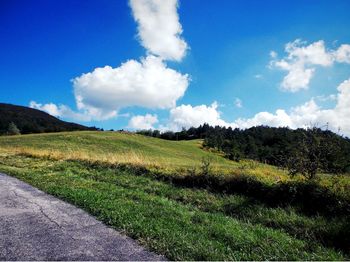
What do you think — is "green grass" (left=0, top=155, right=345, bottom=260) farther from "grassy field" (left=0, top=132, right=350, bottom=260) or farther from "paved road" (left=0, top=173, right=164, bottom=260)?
"paved road" (left=0, top=173, right=164, bottom=260)

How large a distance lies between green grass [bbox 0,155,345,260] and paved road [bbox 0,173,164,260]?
39cm

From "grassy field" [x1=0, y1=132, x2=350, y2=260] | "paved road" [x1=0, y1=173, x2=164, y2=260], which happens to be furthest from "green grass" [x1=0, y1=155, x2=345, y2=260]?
"paved road" [x1=0, y1=173, x2=164, y2=260]

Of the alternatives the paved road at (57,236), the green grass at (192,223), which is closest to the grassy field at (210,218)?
the green grass at (192,223)

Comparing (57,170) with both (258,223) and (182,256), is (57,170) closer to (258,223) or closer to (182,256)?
(258,223)

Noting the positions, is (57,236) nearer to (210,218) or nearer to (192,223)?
(192,223)

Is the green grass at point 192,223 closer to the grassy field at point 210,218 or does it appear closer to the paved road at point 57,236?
the grassy field at point 210,218

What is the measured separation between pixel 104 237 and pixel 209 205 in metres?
4.75

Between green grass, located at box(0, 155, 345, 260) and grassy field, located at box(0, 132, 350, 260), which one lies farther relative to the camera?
grassy field, located at box(0, 132, 350, 260)

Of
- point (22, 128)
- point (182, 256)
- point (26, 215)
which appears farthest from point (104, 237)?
point (22, 128)

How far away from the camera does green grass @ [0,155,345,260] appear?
6.75 m

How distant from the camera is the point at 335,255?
6875mm

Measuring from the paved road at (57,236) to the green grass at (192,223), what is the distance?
1.27 feet

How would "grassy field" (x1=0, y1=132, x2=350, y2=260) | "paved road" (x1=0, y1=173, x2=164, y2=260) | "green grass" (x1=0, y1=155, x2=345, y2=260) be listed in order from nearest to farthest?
"paved road" (x1=0, y1=173, x2=164, y2=260), "green grass" (x1=0, y1=155, x2=345, y2=260), "grassy field" (x1=0, y1=132, x2=350, y2=260)

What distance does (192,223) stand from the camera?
8.64 m
